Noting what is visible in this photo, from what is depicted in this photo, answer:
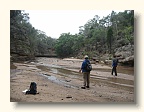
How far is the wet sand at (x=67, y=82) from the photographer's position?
16.7ft

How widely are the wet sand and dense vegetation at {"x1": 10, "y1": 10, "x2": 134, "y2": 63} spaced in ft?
0.79

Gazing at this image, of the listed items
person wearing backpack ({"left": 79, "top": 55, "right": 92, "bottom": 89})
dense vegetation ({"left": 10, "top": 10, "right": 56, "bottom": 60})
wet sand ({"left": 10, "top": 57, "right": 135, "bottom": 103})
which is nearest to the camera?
wet sand ({"left": 10, "top": 57, "right": 135, "bottom": 103})

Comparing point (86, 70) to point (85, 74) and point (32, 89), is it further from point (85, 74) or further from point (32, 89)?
point (32, 89)

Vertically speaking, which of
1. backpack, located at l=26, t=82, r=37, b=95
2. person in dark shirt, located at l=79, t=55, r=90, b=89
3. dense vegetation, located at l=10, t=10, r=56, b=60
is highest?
dense vegetation, located at l=10, t=10, r=56, b=60

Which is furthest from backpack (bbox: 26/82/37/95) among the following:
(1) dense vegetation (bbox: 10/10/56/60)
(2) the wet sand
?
(1) dense vegetation (bbox: 10/10/56/60)

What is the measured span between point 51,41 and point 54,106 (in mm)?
1266

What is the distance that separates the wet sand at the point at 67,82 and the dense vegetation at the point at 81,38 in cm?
24

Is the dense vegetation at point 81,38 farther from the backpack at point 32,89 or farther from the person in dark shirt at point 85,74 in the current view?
the backpack at point 32,89

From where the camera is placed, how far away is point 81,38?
5.48 metres

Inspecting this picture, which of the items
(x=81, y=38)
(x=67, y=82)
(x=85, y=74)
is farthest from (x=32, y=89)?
(x=81, y=38)

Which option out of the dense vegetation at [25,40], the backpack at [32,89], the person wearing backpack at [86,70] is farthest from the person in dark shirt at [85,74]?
the backpack at [32,89]

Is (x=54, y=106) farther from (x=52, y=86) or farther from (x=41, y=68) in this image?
(x=41, y=68)

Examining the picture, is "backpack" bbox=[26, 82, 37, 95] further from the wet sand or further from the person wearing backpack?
the person wearing backpack

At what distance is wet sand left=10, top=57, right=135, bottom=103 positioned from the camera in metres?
5.10
